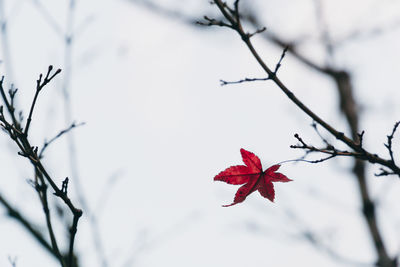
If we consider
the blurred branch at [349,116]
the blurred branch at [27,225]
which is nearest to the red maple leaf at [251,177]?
the blurred branch at [349,116]

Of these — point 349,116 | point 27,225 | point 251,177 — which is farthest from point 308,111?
point 349,116

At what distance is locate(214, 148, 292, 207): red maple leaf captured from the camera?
1.67 metres

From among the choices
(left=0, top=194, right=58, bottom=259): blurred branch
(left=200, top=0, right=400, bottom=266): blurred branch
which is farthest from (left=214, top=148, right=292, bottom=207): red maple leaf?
(left=0, top=194, right=58, bottom=259): blurred branch

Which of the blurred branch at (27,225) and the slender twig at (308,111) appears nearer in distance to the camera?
the slender twig at (308,111)

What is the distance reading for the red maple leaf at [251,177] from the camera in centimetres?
167

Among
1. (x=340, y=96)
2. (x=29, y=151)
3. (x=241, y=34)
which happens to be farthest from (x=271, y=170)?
(x=340, y=96)

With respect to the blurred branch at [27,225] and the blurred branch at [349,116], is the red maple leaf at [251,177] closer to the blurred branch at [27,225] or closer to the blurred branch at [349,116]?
the blurred branch at [349,116]

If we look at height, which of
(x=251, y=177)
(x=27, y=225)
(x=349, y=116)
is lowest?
(x=251, y=177)

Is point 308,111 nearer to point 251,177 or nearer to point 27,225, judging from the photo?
point 251,177

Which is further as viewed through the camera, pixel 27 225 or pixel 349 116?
pixel 349 116

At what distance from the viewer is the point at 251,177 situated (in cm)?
174

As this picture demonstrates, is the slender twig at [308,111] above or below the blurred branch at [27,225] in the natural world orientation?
below

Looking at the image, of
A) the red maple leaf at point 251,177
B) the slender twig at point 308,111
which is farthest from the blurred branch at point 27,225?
the slender twig at point 308,111

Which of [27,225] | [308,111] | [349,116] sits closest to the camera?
[308,111]
